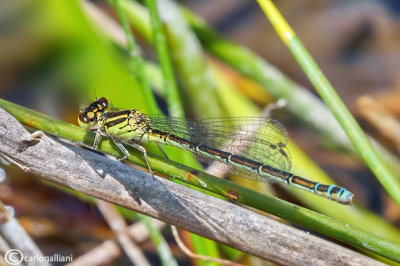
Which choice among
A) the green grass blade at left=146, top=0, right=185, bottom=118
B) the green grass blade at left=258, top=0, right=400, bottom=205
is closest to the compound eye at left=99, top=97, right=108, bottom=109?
the green grass blade at left=146, top=0, right=185, bottom=118

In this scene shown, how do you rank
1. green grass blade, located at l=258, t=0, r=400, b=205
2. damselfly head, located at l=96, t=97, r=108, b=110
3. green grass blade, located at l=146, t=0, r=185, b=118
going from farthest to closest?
damselfly head, located at l=96, t=97, r=108, b=110 < green grass blade, located at l=146, t=0, r=185, b=118 < green grass blade, located at l=258, t=0, r=400, b=205

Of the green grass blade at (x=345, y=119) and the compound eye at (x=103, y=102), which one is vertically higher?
the green grass blade at (x=345, y=119)

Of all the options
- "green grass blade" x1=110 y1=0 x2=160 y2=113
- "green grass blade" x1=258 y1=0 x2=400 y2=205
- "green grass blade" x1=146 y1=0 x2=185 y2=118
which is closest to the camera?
"green grass blade" x1=258 y1=0 x2=400 y2=205

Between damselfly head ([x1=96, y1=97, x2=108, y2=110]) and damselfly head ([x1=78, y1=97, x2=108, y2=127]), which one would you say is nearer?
damselfly head ([x1=78, y1=97, x2=108, y2=127])

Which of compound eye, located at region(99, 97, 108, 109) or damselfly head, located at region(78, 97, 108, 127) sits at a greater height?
compound eye, located at region(99, 97, 108, 109)

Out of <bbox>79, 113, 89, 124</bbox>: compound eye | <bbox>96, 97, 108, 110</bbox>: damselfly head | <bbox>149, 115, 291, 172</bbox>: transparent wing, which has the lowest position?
<bbox>79, 113, 89, 124</bbox>: compound eye

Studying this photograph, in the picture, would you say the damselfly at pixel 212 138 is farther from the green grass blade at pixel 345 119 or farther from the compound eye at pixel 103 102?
the green grass blade at pixel 345 119

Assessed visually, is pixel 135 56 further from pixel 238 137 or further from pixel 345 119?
pixel 345 119

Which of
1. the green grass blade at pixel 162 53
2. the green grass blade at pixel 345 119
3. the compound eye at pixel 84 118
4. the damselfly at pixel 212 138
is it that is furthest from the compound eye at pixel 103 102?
the green grass blade at pixel 345 119

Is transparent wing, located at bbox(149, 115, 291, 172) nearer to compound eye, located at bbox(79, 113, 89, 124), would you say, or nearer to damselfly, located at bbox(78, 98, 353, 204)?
damselfly, located at bbox(78, 98, 353, 204)

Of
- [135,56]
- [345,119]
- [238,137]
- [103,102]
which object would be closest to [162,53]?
[135,56]
